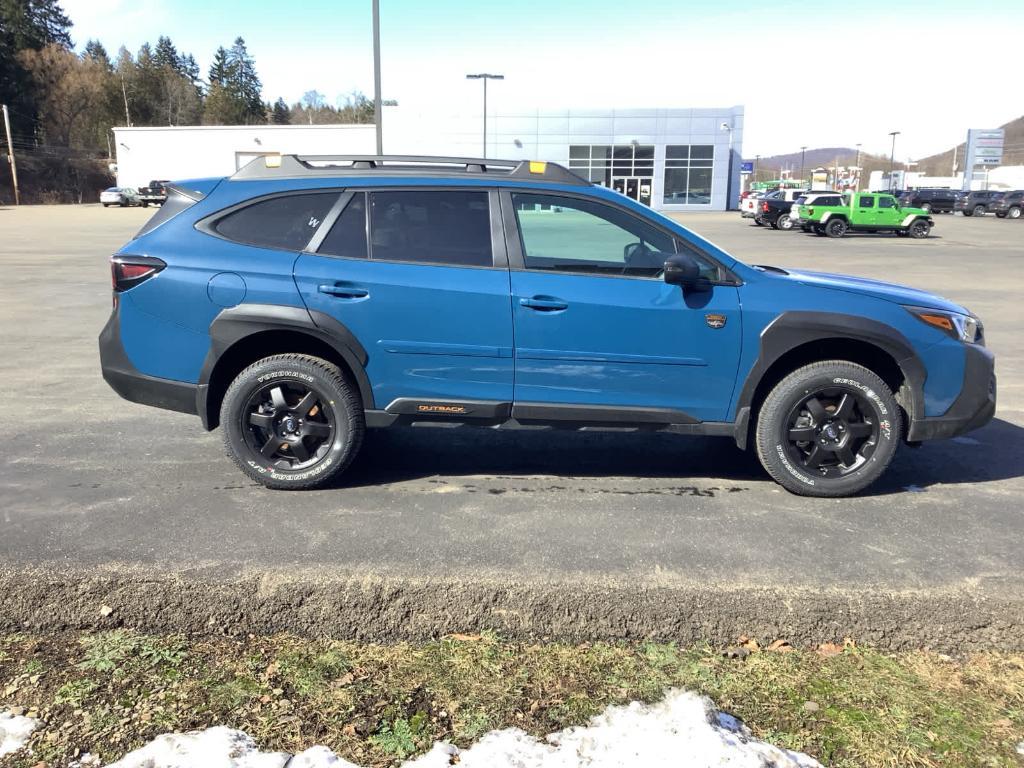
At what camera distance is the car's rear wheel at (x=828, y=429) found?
4.29 metres

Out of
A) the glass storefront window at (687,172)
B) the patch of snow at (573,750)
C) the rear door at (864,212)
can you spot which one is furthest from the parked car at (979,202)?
the patch of snow at (573,750)

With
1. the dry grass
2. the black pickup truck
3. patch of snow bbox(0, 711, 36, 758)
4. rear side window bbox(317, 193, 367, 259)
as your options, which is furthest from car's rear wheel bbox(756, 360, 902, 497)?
the black pickup truck

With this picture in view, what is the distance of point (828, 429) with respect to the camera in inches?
172

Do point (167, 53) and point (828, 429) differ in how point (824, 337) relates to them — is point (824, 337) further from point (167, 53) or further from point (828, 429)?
point (167, 53)

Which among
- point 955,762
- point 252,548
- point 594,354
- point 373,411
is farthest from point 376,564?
point 955,762

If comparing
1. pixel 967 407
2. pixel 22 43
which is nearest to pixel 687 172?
pixel 967 407

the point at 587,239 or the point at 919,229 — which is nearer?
the point at 587,239

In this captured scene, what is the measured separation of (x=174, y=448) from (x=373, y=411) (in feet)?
5.98

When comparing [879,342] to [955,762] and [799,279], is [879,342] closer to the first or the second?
[799,279]

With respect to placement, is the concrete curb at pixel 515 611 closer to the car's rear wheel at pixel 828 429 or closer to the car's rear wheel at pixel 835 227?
the car's rear wheel at pixel 828 429

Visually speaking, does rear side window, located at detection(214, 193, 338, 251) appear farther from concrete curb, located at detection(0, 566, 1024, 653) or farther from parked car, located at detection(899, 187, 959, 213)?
parked car, located at detection(899, 187, 959, 213)

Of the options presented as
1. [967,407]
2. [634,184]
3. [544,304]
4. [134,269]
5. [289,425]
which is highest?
[634,184]

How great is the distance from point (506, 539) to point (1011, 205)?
60.2 metres

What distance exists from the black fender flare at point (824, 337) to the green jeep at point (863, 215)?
1219 inches
